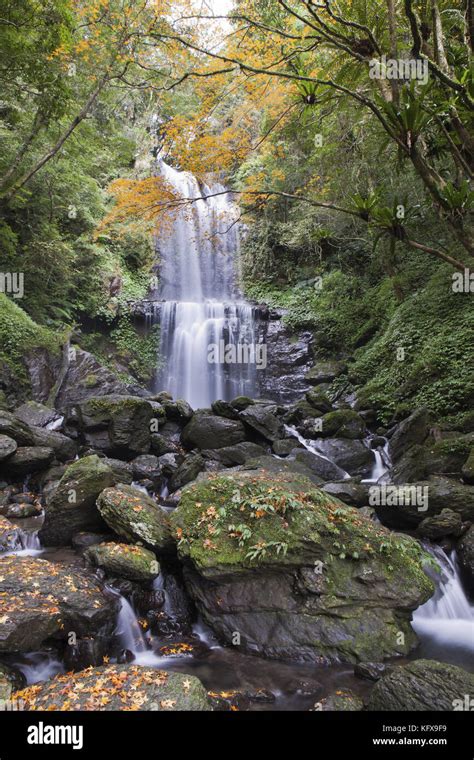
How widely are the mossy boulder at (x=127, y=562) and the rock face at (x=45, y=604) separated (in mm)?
241

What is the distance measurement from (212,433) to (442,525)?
18.5 feet

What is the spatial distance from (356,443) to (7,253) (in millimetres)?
11971

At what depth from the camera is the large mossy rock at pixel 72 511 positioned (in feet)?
19.8

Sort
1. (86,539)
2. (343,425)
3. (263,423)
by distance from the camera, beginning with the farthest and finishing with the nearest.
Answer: (343,425) → (263,423) → (86,539)

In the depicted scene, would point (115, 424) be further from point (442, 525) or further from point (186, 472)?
point (442, 525)

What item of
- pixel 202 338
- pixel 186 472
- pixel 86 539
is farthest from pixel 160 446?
pixel 202 338

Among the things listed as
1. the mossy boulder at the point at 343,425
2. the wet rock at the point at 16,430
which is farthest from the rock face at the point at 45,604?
the mossy boulder at the point at 343,425

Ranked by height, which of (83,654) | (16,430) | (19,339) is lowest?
(83,654)

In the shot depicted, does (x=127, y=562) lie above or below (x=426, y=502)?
below

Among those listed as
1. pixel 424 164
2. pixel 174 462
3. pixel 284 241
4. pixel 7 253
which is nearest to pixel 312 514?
pixel 424 164

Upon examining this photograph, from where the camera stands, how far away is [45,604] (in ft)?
13.6

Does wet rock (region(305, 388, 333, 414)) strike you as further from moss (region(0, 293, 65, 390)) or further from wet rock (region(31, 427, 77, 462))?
moss (region(0, 293, 65, 390))

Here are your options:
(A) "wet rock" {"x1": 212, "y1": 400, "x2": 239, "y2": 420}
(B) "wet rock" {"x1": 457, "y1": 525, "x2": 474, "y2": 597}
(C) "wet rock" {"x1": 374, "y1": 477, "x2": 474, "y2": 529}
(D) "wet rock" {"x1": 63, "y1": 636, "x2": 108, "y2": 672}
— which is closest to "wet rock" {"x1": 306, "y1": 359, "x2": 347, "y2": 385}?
(A) "wet rock" {"x1": 212, "y1": 400, "x2": 239, "y2": 420}

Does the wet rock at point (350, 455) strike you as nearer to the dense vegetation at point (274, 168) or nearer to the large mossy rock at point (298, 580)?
the dense vegetation at point (274, 168)
